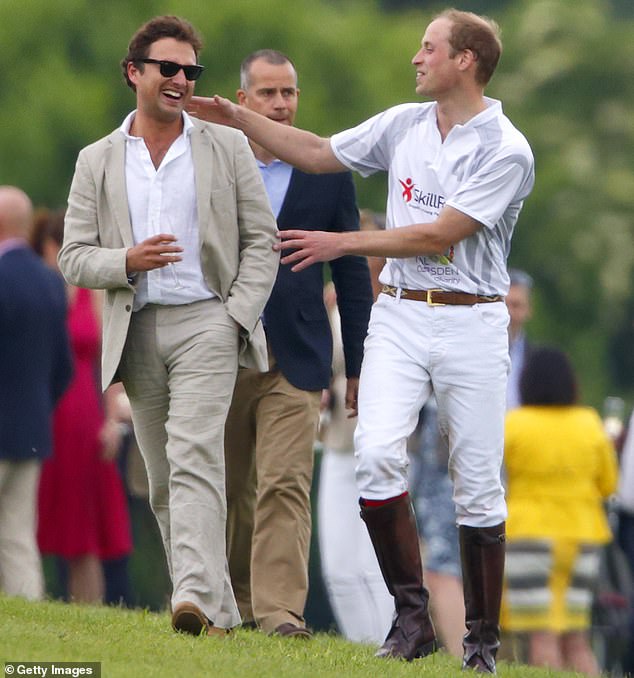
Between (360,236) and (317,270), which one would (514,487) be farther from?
(360,236)

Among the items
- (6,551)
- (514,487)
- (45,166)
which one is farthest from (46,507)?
(45,166)

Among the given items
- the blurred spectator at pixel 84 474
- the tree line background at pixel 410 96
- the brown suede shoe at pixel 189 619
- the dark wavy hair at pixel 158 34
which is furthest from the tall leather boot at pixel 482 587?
the tree line background at pixel 410 96

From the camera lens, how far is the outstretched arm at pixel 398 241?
820cm

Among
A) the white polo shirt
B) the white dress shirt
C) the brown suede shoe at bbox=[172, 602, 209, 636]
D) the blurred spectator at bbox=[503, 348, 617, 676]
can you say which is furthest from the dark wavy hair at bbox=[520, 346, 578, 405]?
the brown suede shoe at bbox=[172, 602, 209, 636]

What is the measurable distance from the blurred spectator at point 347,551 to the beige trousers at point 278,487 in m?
2.48

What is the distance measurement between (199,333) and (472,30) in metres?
1.66

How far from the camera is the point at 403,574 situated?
8414mm

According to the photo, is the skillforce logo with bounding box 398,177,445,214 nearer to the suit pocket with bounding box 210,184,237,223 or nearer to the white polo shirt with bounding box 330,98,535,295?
the white polo shirt with bounding box 330,98,535,295

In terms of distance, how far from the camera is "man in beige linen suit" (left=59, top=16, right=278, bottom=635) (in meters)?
8.23

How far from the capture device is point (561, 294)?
51.2m

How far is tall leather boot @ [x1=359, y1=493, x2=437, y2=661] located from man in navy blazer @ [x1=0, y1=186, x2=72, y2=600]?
361 centimetres

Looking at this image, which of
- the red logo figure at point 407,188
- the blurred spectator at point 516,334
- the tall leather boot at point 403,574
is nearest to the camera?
the tall leather boot at point 403,574

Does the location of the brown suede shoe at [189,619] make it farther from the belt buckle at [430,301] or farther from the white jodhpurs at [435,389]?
the belt buckle at [430,301]

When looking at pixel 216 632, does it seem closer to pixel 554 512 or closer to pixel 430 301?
pixel 430 301
